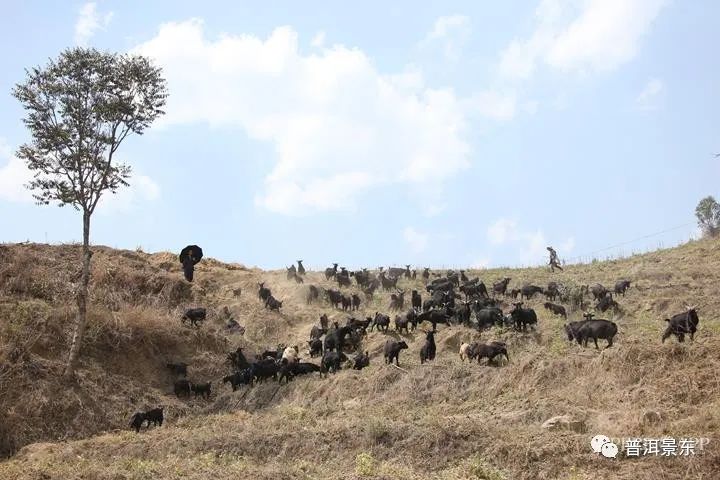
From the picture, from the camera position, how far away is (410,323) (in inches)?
1211

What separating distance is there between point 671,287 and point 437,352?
1339cm

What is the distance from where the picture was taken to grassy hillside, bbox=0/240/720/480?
607 inches

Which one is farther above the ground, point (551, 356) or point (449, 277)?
point (449, 277)

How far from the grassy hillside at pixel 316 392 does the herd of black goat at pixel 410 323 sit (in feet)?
2.01

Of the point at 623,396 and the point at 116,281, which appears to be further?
the point at 116,281

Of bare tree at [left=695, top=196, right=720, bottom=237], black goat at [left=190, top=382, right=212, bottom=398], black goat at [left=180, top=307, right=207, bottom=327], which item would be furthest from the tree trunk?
bare tree at [left=695, top=196, right=720, bottom=237]

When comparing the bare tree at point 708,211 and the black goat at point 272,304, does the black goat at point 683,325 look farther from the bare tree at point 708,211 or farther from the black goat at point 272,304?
the bare tree at point 708,211

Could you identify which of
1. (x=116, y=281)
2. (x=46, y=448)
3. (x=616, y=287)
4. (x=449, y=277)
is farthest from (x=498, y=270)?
(x=46, y=448)

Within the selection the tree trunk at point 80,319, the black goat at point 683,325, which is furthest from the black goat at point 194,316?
the black goat at point 683,325

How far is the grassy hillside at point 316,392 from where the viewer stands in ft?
50.6

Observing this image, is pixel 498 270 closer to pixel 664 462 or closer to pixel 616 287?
pixel 616 287

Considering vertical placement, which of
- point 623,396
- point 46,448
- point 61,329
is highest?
point 61,329

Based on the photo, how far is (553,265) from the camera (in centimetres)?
4372

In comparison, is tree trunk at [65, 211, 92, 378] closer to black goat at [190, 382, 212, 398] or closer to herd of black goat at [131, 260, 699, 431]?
herd of black goat at [131, 260, 699, 431]
